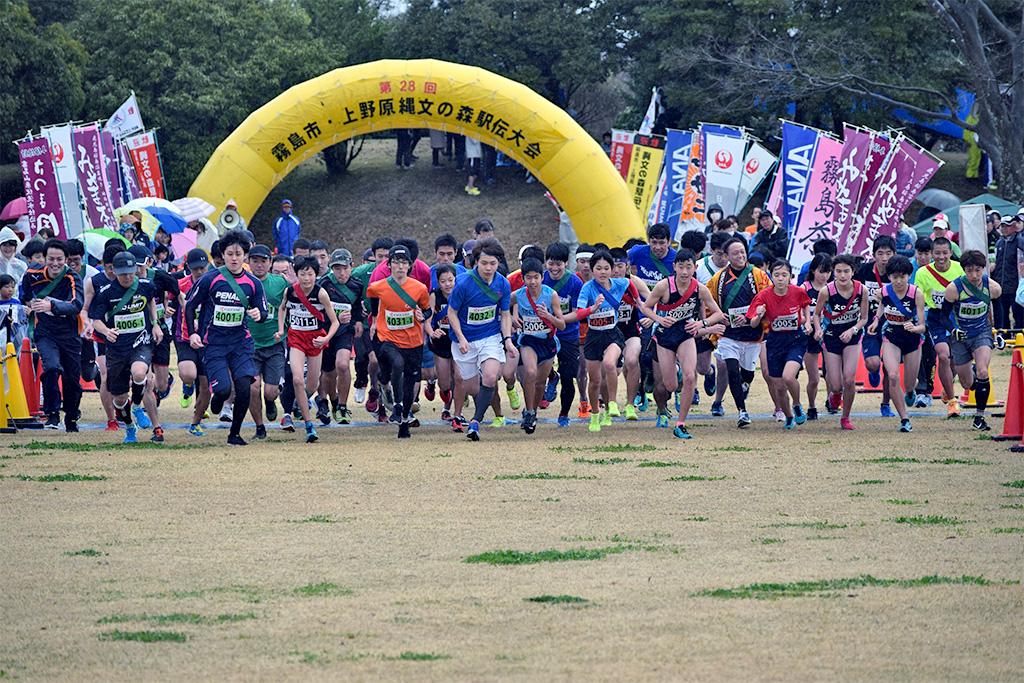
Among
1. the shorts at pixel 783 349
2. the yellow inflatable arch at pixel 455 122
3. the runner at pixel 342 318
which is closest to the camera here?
the shorts at pixel 783 349

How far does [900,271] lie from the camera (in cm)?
1700

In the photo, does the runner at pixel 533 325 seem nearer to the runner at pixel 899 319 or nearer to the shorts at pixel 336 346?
the shorts at pixel 336 346

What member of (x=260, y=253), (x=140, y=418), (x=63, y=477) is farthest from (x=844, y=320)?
(x=63, y=477)

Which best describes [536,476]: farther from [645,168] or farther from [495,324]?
[645,168]

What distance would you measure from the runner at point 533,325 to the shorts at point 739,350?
5.51ft

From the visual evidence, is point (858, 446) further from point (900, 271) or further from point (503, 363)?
point (503, 363)

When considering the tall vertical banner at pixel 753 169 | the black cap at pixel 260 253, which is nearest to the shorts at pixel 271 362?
the black cap at pixel 260 253

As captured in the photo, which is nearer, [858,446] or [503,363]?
[858,446]

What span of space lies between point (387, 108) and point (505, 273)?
43.9 ft

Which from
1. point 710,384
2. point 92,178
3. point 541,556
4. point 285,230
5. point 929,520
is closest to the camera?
point 541,556

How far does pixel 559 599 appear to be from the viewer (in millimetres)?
8883

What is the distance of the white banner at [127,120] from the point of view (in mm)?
38656

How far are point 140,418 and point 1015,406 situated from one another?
29.0 feet

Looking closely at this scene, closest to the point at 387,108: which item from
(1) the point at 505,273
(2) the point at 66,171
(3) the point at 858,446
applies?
(2) the point at 66,171
